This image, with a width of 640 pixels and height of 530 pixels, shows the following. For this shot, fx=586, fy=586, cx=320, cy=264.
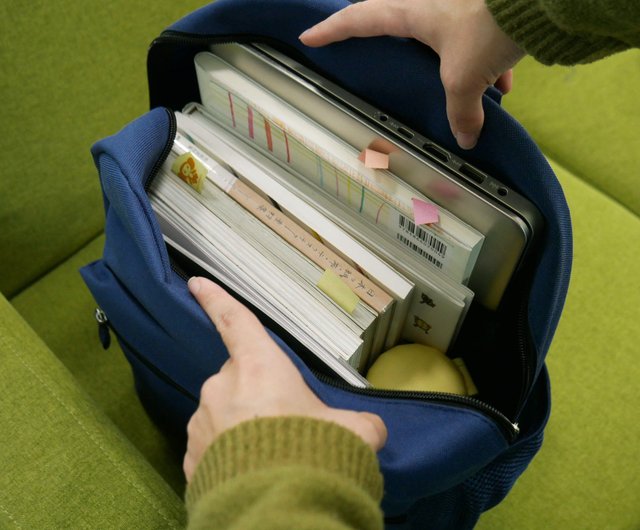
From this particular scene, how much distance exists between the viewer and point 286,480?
40cm

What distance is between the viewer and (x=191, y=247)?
647 millimetres

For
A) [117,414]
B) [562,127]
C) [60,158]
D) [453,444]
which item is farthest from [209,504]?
[562,127]

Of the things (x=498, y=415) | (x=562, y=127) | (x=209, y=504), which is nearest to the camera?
(x=209, y=504)

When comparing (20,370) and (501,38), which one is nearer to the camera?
(501,38)

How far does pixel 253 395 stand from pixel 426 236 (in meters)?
0.24

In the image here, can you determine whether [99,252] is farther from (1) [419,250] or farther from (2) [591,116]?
(2) [591,116]

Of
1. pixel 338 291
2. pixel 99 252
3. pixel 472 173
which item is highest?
pixel 472 173

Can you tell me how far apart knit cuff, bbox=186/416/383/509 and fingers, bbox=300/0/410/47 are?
0.37 meters

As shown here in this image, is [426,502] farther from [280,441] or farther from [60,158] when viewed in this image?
[60,158]

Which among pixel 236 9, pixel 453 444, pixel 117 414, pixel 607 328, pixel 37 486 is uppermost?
pixel 236 9

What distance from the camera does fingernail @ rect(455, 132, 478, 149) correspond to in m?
0.56

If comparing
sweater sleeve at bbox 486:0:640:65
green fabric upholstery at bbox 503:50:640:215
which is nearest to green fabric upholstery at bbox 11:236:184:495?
sweater sleeve at bbox 486:0:640:65

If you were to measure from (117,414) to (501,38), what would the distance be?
0.79m

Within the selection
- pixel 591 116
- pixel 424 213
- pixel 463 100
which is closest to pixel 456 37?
pixel 463 100
